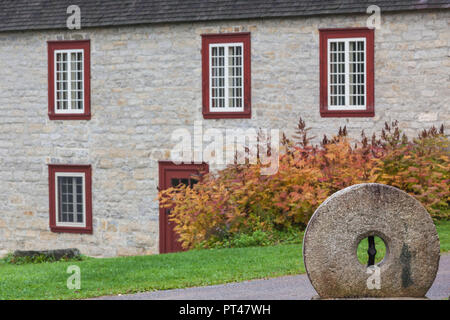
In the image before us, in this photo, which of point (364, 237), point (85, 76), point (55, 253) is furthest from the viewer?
point (85, 76)

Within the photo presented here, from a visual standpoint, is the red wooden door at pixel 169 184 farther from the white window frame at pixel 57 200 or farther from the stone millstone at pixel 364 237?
the stone millstone at pixel 364 237

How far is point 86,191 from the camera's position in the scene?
21031 mm

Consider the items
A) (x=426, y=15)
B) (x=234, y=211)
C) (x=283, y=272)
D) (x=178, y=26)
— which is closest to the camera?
(x=283, y=272)

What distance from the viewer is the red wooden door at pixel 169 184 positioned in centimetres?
2009

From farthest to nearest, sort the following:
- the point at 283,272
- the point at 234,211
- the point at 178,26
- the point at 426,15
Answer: the point at 178,26 < the point at 426,15 < the point at 234,211 < the point at 283,272

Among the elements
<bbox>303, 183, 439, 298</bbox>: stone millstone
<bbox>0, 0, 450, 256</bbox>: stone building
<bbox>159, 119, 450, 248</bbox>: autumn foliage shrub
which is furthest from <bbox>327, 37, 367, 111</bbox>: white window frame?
<bbox>303, 183, 439, 298</bbox>: stone millstone

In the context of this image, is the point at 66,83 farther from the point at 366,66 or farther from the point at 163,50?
the point at 366,66

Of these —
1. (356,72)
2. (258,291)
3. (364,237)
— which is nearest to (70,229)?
(356,72)

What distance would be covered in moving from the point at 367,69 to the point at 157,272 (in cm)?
801

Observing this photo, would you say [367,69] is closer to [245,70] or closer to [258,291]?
[245,70]

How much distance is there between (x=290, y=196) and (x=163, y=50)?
5.53 metres

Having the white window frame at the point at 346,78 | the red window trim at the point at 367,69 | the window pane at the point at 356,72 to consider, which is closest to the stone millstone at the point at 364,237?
the red window trim at the point at 367,69

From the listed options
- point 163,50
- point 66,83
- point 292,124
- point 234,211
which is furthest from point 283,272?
point 66,83

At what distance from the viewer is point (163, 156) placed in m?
20.2
